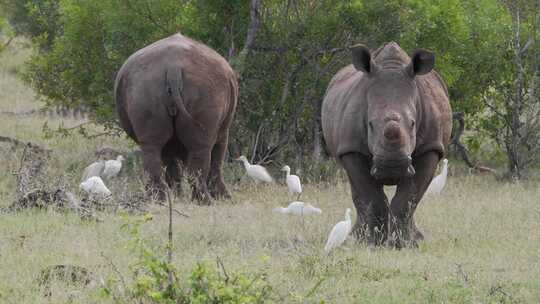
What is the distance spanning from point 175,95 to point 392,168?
354 cm

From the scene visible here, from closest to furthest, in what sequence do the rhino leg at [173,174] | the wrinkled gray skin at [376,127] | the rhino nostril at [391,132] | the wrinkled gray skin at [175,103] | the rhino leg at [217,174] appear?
1. the rhino nostril at [391,132]
2. the wrinkled gray skin at [376,127]
3. the wrinkled gray skin at [175,103]
4. the rhino leg at [173,174]
5. the rhino leg at [217,174]

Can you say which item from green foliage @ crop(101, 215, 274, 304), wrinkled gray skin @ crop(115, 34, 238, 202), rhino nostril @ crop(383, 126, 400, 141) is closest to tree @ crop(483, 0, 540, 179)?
wrinkled gray skin @ crop(115, 34, 238, 202)

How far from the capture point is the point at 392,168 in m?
9.13

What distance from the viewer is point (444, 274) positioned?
8562 mm

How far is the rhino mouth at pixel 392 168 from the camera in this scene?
9.09m

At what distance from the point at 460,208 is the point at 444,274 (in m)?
3.73

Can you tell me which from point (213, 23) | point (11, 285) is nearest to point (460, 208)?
point (213, 23)

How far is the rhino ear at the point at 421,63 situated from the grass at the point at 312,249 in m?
1.46

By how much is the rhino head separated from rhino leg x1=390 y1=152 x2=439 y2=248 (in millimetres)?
358

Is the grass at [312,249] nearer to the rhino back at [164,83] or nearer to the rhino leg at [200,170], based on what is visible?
the rhino leg at [200,170]

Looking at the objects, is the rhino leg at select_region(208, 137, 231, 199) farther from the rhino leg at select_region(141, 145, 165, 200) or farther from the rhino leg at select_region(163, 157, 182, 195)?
the rhino leg at select_region(141, 145, 165, 200)

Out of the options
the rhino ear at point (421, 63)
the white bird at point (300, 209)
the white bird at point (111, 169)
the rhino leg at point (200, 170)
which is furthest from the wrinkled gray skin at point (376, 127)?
the white bird at point (111, 169)

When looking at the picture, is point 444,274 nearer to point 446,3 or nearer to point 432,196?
point 432,196

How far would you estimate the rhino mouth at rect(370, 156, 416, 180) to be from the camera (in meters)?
9.09
